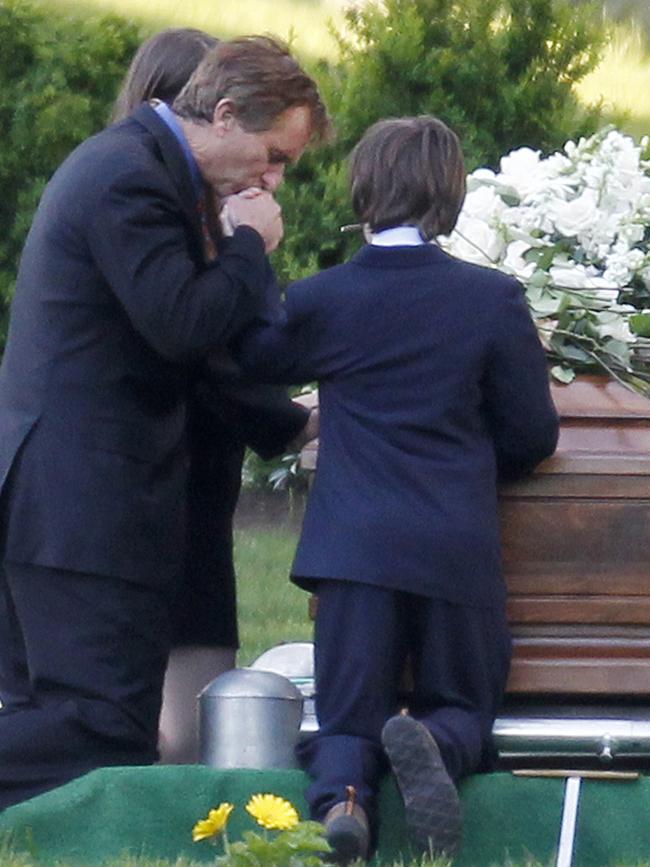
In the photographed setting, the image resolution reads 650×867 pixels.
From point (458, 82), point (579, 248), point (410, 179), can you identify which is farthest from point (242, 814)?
point (458, 82)

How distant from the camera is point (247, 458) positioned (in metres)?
8.30

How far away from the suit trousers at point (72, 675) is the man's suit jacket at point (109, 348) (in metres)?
0.06

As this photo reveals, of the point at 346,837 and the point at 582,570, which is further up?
the point at 582,570

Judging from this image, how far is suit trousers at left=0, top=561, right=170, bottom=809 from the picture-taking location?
13.6 feet

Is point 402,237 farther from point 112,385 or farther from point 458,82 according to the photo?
A: point 458,82

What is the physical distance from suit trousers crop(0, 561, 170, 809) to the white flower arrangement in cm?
111

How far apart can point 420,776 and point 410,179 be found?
3.90ft

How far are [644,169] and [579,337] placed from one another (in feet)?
1.88

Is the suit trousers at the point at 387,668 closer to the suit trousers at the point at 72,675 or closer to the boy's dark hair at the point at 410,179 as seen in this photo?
the suit trousers at the point at 72,675

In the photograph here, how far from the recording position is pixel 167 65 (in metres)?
4.55

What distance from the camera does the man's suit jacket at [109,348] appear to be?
13.4 ft

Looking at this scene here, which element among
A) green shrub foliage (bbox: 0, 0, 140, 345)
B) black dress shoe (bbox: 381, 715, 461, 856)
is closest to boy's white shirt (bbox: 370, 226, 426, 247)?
black dress shoe (bbox: 381, 715, 461, 856)

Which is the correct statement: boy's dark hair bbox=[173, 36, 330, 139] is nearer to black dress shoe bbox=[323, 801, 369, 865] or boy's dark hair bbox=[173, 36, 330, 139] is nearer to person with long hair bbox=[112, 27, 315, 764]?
person with long hair bbox=[112, 27, 315, 764]

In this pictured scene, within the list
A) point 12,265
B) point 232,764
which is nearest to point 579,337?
point 232,764
